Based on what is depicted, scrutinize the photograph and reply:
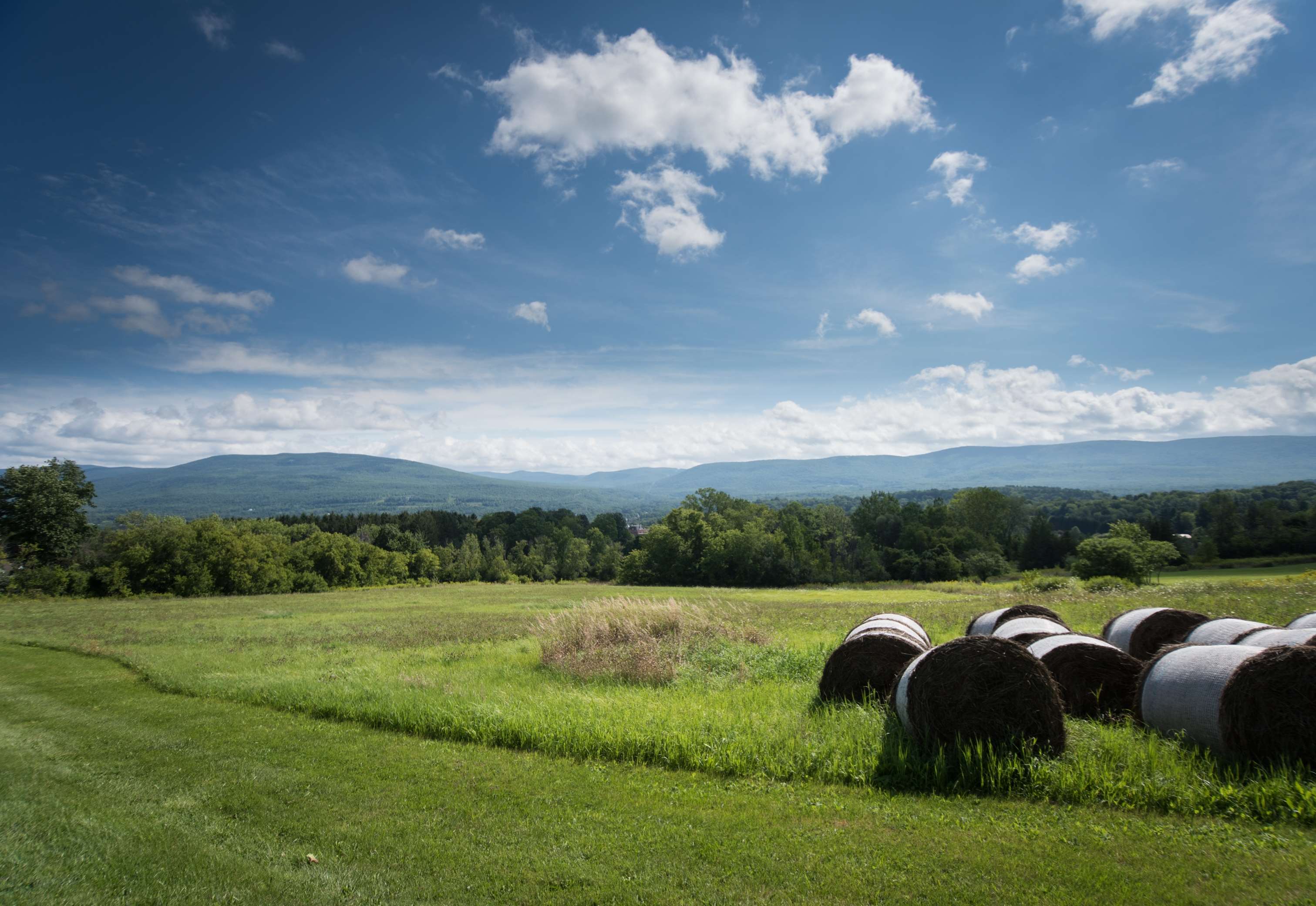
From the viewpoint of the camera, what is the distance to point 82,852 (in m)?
6.10

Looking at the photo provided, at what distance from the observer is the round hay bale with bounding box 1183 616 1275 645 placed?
32.2 feet

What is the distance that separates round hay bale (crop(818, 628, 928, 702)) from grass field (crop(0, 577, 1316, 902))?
0.73 metres

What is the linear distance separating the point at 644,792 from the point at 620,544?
11534 cm

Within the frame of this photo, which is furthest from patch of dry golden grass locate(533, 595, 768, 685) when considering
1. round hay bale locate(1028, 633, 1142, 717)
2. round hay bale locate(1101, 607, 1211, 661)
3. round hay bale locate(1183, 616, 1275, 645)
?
round hay bale locate(1183, 616, 1275, 645)

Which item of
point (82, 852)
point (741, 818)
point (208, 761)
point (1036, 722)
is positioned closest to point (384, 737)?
point (208, 761)

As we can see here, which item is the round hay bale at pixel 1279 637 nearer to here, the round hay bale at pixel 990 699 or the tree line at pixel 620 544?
the round hay bale at pixel 990 699

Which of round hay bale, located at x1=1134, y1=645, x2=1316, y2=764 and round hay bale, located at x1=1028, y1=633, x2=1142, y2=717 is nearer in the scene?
round hay bale, located at x1=1134, y1=645, x2=1316, y2=764

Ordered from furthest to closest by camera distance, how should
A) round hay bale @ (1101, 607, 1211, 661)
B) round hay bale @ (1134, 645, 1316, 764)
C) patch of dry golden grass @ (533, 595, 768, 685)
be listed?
patch of dry golden grass @ (533, 595, 768, 685) → round hay bale @ (1101, 607, 1211, 661) → round hay bale @ (1134, 645, 1316, 764)

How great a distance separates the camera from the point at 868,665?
11.0 metres

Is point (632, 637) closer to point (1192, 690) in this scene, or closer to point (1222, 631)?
point (1192, 690)

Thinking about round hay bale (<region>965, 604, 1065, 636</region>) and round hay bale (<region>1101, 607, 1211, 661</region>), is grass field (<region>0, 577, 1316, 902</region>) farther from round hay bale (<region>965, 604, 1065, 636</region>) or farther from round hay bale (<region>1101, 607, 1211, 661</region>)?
round hay bale (<region>1101, 607, 1211, 661</region>)

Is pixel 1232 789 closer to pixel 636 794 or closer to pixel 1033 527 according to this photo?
pixel 636 794

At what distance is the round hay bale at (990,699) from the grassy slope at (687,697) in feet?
1.30

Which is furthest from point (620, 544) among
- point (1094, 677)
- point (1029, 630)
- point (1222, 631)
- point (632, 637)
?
point (1094, 677)
